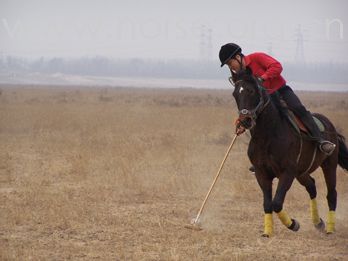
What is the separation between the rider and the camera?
8.63m

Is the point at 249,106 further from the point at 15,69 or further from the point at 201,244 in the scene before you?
the point at 15,69

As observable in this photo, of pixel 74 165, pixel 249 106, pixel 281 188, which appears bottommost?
pixel 74 165

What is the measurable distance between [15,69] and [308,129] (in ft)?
633

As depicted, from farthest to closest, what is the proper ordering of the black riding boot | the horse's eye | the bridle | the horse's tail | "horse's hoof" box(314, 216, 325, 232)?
1. the horse's tail
2. "horse's hoof" box(314, 216, 325, 232)
3. the black riding boot
4. the horse's eye
5. the bridle

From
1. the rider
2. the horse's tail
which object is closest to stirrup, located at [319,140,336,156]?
the rider

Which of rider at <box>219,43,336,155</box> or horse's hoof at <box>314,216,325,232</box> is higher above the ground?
rider at <box>219,43,336,155</box>

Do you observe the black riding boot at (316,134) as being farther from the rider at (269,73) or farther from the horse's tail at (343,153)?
the horse's tail at (343,153)

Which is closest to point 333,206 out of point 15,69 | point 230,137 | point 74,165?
point 74,165

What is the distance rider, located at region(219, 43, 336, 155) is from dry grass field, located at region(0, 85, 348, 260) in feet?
4.52

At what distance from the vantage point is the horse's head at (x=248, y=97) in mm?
8164

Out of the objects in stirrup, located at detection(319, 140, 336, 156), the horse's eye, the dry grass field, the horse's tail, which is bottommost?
the dry grass field

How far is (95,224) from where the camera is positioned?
10094 mm

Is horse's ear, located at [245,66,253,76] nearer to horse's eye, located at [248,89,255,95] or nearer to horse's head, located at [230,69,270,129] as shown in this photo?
horse's head, located at [230,69,270,129]

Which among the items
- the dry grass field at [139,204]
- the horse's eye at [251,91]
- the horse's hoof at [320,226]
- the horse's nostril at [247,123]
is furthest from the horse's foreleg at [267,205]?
the horse's hoof at [320,226]
